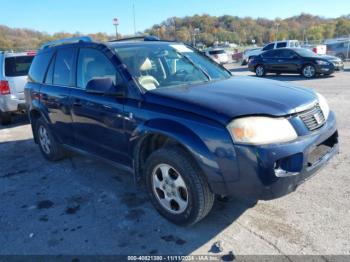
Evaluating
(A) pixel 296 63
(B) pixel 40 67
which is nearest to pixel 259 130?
(B) pixel 40 67

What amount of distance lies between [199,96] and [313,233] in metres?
1.58

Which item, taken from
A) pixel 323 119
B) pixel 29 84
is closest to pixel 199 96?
pixel 323 119

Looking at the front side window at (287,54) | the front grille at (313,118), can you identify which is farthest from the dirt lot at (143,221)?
the front side window at (287,54)

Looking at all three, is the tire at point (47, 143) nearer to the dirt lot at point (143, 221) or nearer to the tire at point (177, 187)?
the dirt lot at point (143, 221)

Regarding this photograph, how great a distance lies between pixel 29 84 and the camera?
5.54 m

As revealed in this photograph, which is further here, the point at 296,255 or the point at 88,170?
the point at 88,170

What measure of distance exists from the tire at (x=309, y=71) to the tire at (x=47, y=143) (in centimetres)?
1288

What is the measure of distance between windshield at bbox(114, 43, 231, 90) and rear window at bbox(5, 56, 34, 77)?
17.4ft

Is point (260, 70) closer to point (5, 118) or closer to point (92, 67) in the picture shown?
point (5, 118)

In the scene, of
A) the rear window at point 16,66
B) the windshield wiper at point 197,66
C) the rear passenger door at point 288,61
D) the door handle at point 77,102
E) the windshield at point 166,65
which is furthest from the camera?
the rear passenger door at point 288,61

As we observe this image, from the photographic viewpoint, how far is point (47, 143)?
5.36 meters

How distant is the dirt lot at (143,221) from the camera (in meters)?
2.93

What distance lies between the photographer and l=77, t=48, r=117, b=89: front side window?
3688 mm

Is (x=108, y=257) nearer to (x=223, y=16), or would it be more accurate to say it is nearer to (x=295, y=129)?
(x=295, y=129)
